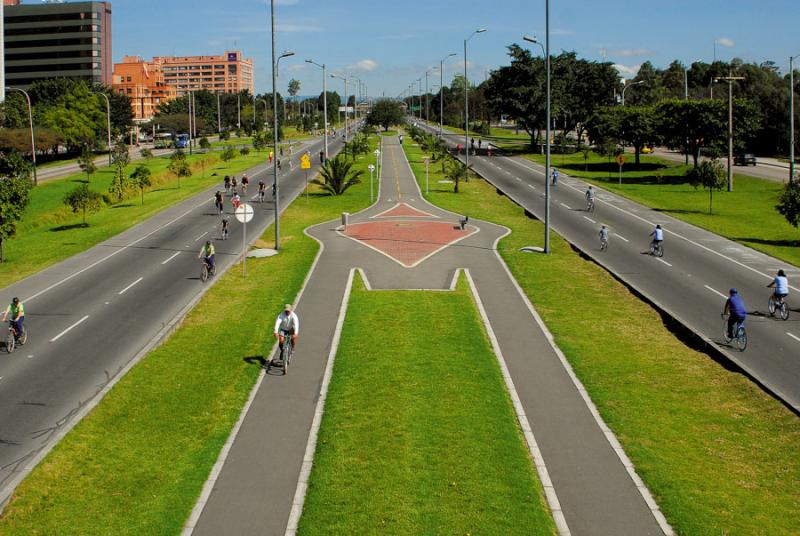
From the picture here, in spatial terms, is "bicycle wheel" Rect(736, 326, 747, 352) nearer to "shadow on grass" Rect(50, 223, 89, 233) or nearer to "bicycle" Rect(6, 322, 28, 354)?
"bicycle" Rect(6, 322, 28, 354)

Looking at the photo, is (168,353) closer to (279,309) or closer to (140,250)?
(279,309)

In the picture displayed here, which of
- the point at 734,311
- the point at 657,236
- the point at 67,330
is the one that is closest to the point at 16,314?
the point at 67,330

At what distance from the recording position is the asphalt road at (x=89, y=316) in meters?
16.8

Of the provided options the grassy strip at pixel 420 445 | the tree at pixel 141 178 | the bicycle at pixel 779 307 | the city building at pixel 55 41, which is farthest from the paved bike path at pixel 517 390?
the city building at pixel 55 41

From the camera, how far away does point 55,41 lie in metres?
162

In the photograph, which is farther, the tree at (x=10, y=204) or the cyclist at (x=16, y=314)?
the tree at (x=10, y=204)

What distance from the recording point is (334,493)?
13016mm

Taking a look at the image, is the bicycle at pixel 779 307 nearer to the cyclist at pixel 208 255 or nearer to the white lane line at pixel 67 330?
the cyclist at pixel 208 255

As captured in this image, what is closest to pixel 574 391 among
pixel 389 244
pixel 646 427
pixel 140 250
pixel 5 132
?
pixel 646 427

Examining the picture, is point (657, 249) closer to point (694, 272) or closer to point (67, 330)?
point (694, 272)

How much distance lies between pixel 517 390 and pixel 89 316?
1440cm

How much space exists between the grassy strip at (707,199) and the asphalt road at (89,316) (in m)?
24.5

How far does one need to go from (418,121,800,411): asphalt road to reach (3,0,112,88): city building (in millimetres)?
130018

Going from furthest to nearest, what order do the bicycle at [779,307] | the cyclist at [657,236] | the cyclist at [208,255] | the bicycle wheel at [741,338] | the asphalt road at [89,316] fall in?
the cyclist at [657,236]
the cyclist at [208,255]
the bicycle at [779,307]
the bicycle wheel at [741,338]
the asphalt road at [89,316]
